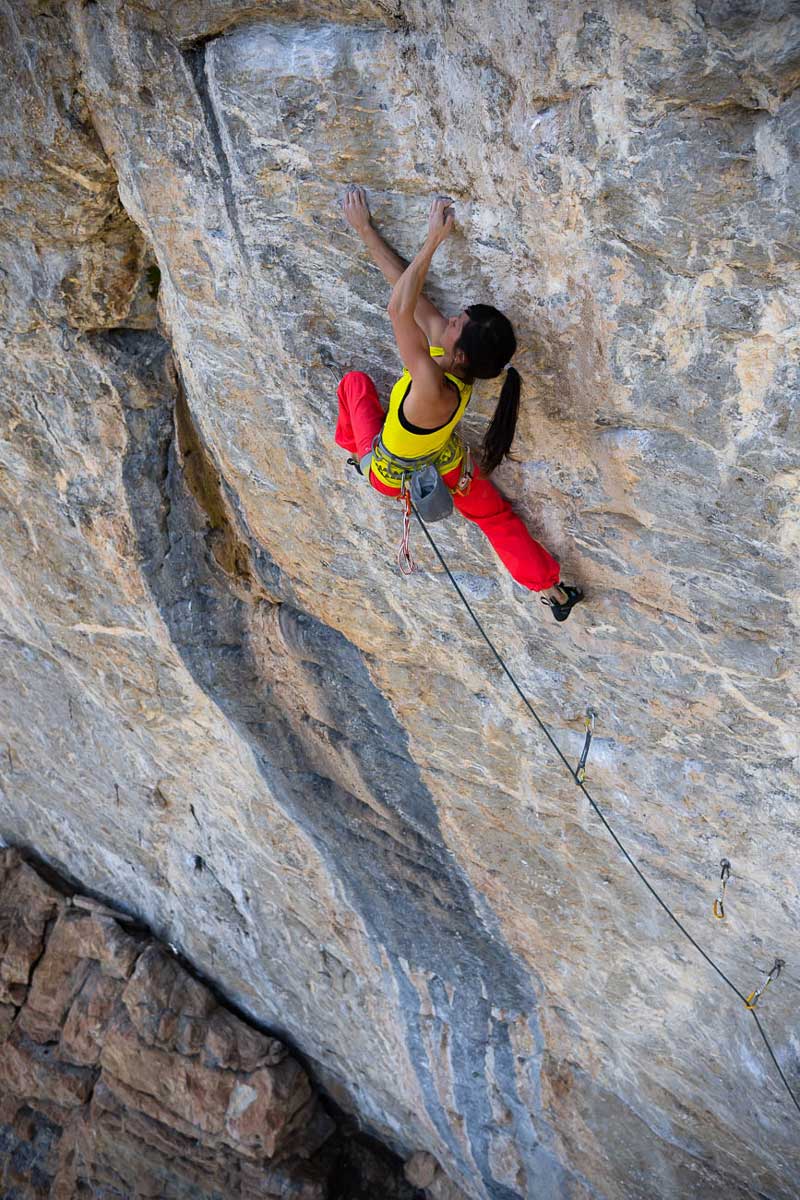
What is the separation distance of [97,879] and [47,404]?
4.24m

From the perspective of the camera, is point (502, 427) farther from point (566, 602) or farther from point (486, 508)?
point (566, 602)

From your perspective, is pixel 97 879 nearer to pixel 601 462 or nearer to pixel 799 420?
pixel 601 462

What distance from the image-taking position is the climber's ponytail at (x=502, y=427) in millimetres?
2619

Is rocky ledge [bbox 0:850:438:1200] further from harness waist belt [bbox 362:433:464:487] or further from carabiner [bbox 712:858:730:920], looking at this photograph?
harness waist belt [bbox 362:433:464:487]

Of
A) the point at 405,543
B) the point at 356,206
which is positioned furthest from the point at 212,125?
the point at 405,543

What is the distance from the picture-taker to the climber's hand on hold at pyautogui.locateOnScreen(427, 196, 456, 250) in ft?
7.86

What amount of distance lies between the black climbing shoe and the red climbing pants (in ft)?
0.15

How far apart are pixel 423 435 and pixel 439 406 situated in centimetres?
10

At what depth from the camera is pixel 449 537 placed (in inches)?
125

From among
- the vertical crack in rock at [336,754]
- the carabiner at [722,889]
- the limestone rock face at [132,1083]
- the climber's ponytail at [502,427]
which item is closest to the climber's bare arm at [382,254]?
the climber's ponytail at [502,427]

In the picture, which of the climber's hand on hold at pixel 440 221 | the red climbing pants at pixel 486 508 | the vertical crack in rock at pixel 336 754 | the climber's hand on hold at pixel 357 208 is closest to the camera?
the climber's hand on hold at pixel 440 221

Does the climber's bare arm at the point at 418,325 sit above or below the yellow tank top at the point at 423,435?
above

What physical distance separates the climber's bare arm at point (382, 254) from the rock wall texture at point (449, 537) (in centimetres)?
4

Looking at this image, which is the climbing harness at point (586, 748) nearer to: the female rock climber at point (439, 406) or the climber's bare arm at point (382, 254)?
the female rock climber at point (439, 406)
